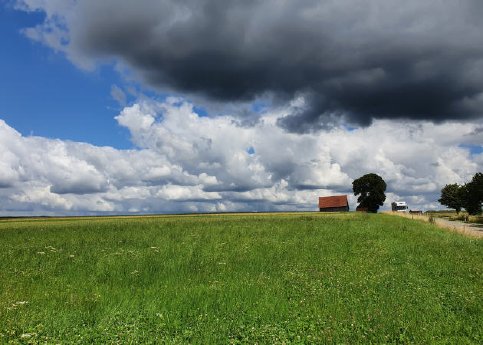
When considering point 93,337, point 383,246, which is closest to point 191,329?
point 93,337

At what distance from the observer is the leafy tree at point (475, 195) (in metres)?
86.8

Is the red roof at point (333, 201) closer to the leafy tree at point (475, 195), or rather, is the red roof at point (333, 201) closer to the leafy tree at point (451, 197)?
the leafy tree at point (451, 197)

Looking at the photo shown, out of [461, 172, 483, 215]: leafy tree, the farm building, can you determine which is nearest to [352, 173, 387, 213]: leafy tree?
the farm building

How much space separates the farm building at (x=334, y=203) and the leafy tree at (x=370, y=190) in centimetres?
1858

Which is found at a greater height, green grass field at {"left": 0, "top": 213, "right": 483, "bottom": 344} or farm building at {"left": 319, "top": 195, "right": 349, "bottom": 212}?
farm building at {"left": 319, "top": 195, "right": 349, "bottom": 212}

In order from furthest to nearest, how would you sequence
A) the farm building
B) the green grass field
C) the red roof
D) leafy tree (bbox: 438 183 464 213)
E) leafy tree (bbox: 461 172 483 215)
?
the red roof
the farm building
leafy tree (bbox: 438 183 464 213)
leafy tree (bbox: 461 172 483 215)
the green grass field

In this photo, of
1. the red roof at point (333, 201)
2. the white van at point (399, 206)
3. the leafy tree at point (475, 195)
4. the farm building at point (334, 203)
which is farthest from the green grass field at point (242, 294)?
the white van at point (399, 206)

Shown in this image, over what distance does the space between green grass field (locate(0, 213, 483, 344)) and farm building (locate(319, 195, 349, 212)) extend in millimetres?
135980

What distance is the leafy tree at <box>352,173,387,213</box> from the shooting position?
134m

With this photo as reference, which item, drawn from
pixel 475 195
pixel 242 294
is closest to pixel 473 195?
pixel 475 195

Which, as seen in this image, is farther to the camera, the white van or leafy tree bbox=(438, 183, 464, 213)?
the white van

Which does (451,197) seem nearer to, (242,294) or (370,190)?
(370,190)

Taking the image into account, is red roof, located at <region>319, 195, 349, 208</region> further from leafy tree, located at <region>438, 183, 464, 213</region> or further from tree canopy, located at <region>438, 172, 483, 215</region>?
tree canopy, located at <region>438, 172, 483, 215</region>

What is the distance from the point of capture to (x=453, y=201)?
128875 mm
